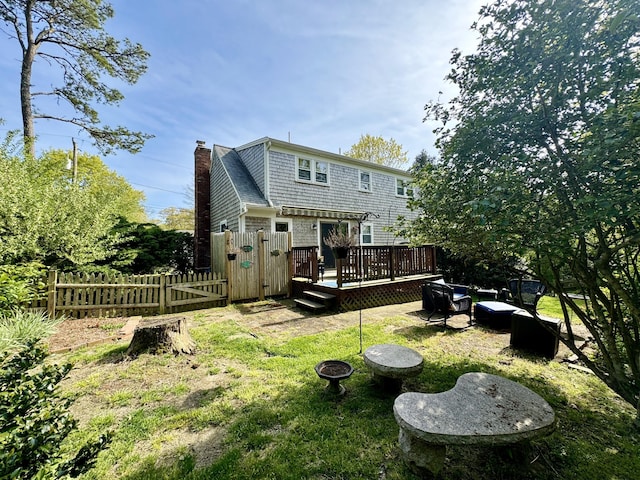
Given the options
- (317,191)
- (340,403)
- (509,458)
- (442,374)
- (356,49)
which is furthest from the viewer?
(317,191)

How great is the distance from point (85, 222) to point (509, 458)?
949 centimetres

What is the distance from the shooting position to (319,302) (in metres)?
7.48

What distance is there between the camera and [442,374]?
3.68m

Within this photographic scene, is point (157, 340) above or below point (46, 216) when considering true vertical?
below

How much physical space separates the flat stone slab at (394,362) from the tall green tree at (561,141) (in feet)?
5.48

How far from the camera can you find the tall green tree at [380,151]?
2500 cm

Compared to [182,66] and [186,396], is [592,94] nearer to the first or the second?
[186,396]

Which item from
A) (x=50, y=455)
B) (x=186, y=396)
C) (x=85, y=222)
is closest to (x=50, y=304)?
(x=85, y=222)

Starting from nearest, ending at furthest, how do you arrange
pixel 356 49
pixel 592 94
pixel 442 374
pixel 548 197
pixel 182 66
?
1. pixel 592 94
2. pixel 548 197
3. pixel 442 374
4. pixel 356 49
5. pixel 182 66

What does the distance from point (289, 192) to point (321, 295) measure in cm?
532

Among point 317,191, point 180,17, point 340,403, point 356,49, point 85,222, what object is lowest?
point 340,403

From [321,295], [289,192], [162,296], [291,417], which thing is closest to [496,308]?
[321,295]

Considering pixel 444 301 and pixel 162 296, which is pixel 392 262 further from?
pixel 162 296

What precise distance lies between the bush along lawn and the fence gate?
3554mm
